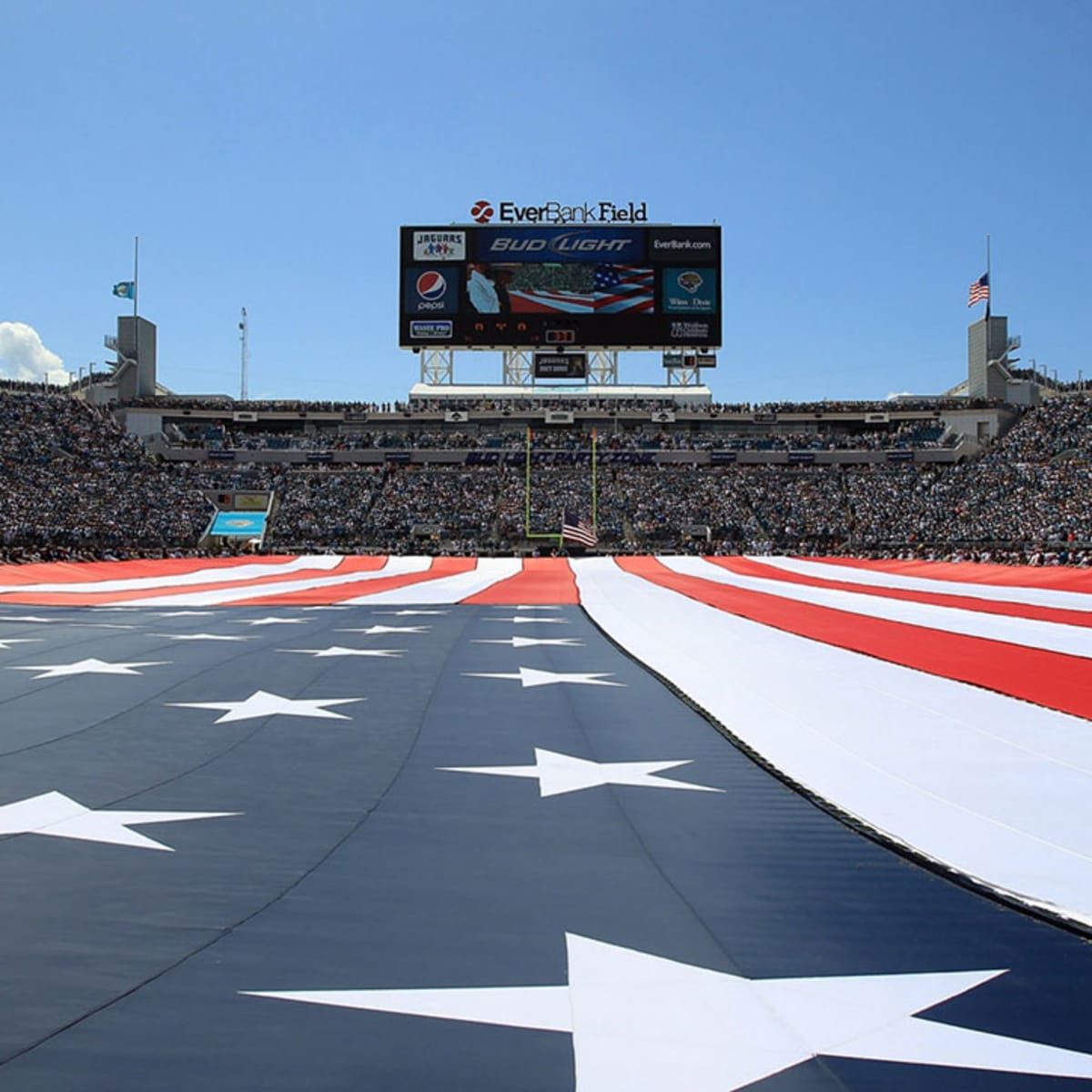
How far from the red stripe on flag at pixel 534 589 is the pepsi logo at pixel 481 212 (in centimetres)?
2810

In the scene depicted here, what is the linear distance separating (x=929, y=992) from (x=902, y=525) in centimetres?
5866

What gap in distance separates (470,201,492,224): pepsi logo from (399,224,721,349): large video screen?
3.81m

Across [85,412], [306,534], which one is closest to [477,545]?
[306,534]

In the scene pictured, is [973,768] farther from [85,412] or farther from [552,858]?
[85,412]

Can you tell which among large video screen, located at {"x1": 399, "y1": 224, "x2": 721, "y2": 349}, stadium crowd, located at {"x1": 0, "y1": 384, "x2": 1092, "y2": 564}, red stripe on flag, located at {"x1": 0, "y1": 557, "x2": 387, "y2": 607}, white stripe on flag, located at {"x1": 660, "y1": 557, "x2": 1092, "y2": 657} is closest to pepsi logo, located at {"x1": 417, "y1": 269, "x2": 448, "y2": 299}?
large video screen, located at {"x1": 399, "y1": 224, "x2": 721, "y2": 349}

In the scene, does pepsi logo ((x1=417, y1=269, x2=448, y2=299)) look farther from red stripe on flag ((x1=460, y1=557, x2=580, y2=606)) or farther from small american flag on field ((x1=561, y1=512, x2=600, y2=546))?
red stripe on flag ((x1=460, y1=557, x2=580, y2=606))

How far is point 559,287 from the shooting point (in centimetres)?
6059

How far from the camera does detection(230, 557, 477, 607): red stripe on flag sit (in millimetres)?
27234

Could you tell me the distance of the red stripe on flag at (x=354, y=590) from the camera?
27234 mm

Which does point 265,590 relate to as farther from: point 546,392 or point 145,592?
point 546,392

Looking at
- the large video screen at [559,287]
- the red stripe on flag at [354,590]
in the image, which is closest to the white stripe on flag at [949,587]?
the red stripe on flag at [354,590]

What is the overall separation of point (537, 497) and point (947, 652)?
50.1 m

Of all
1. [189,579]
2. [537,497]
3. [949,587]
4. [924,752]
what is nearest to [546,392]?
[537,497]

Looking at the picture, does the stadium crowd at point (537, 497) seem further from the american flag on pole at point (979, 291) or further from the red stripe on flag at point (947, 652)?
the red stripe on flag at point (947, 652)
